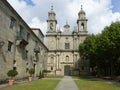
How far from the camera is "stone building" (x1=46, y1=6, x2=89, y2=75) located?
6219cm

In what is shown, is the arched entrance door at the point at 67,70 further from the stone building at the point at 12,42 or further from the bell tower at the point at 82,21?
the stone building at the point at 12,42

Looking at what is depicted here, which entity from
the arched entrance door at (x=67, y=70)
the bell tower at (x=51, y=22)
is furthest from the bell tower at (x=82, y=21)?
the arched entrance door at (x=67, y=70)

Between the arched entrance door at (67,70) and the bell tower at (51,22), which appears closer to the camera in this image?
the arched entrance door at (67,70)

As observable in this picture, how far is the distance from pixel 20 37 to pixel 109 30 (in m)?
14.3

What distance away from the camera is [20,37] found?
26.8m

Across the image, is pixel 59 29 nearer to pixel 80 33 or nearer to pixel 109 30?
pixel 80 33

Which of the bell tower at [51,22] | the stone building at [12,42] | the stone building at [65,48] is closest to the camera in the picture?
the stone building at [12,42]

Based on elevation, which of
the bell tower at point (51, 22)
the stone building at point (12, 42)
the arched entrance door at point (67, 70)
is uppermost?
the bell tower at point (51, 22)

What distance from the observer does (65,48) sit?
64.3 metres

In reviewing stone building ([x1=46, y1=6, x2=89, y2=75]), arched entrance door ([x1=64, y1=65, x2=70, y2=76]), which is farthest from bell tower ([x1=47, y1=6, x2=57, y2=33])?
arched entrance door ([x1=64, y1=65, x2=70, y2=76])

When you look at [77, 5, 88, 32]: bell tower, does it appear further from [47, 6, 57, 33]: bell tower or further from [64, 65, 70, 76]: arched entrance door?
[64, 65, 70, 76]: arched entrance door

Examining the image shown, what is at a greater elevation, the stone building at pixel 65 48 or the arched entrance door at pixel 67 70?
the stone building at pixel 65 48

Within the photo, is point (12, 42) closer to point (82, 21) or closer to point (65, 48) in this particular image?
point (65, 48)

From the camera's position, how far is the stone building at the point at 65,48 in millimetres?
62188
